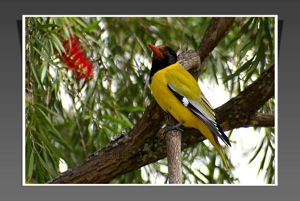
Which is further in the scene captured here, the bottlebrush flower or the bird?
the bottlebrush flower

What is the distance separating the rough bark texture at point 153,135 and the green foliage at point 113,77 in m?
0.07

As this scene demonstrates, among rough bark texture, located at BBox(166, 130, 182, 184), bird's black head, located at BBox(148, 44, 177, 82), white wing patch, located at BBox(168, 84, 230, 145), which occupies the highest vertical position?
bird's black head, located at BBox(148, 44, 177, 82)

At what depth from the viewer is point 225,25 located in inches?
193

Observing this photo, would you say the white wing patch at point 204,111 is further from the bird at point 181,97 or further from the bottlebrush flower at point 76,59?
the bottlebrush flower at point 76,59

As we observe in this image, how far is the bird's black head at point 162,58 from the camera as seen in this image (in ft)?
15.8

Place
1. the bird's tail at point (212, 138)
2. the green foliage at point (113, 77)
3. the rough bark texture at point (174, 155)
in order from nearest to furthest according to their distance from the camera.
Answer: the rough bark texture at point (174, 155) < the bird's tail at point (212, 138) < the green foliage at point (113, 77)

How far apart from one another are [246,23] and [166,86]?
441mm

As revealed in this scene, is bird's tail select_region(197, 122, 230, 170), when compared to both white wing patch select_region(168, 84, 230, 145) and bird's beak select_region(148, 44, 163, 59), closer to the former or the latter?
white wing patch select_region(168, 84, 230, 145)

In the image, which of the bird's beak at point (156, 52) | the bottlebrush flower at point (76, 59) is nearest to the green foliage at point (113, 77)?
the bottlebrush flower at point (76, 59)

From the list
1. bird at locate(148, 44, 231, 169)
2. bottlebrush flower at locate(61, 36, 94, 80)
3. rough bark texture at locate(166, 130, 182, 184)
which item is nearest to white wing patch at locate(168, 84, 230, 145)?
bird at locate(148, 44, 231, 169)

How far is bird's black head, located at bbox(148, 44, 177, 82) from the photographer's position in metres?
4.83

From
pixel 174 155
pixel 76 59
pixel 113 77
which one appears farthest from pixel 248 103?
pixel 76 59

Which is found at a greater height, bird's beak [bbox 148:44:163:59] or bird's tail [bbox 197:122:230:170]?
bird's beak [bbox 148:44:163:59]

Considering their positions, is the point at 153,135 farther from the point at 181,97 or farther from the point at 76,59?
the point at 76,59
